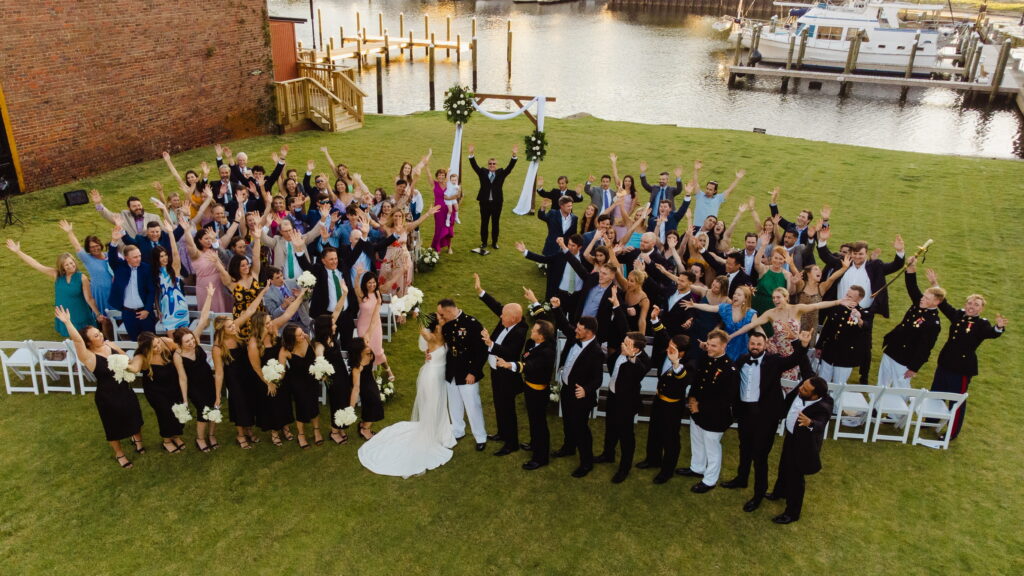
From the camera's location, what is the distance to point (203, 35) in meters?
17.6

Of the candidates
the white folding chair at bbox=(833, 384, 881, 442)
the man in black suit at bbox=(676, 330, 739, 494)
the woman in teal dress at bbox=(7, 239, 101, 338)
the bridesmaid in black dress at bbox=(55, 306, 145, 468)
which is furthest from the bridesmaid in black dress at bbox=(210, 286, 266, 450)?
the white folding chair at bbox=(833, 384, 881, 442)

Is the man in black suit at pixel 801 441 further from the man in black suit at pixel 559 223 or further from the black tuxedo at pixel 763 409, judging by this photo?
the man in black suit at pixel 559 223

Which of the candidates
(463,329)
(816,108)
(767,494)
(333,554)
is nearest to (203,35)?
(463,329)

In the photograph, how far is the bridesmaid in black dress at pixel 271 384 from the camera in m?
6.62

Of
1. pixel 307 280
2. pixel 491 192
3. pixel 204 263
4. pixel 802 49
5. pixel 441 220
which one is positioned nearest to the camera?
pixel 307 280

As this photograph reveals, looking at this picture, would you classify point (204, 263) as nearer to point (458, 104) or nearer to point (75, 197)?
point (458, 104)

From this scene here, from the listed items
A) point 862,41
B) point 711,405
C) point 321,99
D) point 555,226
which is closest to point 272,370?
point 711,405

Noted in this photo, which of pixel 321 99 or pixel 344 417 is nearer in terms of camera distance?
pixel 344 417

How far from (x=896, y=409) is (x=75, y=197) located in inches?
556

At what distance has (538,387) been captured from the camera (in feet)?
22.2

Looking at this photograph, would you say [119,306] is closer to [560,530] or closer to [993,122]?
[560,530]

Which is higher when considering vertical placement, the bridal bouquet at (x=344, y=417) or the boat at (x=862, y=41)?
the boat at (x=862, y=41)

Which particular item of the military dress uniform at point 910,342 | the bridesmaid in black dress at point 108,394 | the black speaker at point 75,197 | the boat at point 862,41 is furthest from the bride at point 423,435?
the boat at point 862,41

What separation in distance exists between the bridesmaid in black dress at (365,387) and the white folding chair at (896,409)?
16.5ft
